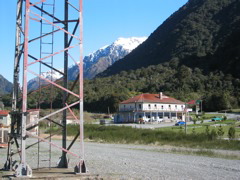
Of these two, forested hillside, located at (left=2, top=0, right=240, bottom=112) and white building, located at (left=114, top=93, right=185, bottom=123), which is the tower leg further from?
white building, located at (left=114, top=93, right=185, bottom=123)

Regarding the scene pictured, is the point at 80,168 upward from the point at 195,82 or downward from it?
downward

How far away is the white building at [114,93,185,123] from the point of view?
269 feet

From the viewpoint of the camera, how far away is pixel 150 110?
3236 inches

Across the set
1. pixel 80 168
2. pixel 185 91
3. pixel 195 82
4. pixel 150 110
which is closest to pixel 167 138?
pixel 80 168

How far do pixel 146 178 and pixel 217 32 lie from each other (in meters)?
196

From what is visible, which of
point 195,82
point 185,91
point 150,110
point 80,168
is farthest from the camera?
point 195,82

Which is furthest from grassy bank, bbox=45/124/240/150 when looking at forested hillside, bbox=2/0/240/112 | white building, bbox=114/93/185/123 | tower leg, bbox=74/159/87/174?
white building, bbox=114/93/185/123

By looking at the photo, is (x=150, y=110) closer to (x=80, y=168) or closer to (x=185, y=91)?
(x=185, y=91)

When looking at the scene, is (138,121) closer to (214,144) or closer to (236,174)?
(214,144)

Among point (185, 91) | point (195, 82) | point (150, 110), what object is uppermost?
point (195, 82)

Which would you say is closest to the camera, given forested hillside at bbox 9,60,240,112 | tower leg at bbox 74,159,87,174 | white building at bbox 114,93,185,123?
tower leg at bbox 74,159,87,174

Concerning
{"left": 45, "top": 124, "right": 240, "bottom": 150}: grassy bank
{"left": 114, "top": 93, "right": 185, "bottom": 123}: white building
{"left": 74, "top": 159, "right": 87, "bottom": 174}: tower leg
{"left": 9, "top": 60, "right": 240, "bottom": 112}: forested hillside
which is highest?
{"left": 9, "top": 60, "right": 240, "bottom": 112}: forested hillside

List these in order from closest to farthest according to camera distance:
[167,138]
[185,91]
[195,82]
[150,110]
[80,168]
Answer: [80,168], [167,138], [150,110], [185,91], [195,82]

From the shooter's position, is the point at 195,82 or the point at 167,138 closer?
the point at 167,138
